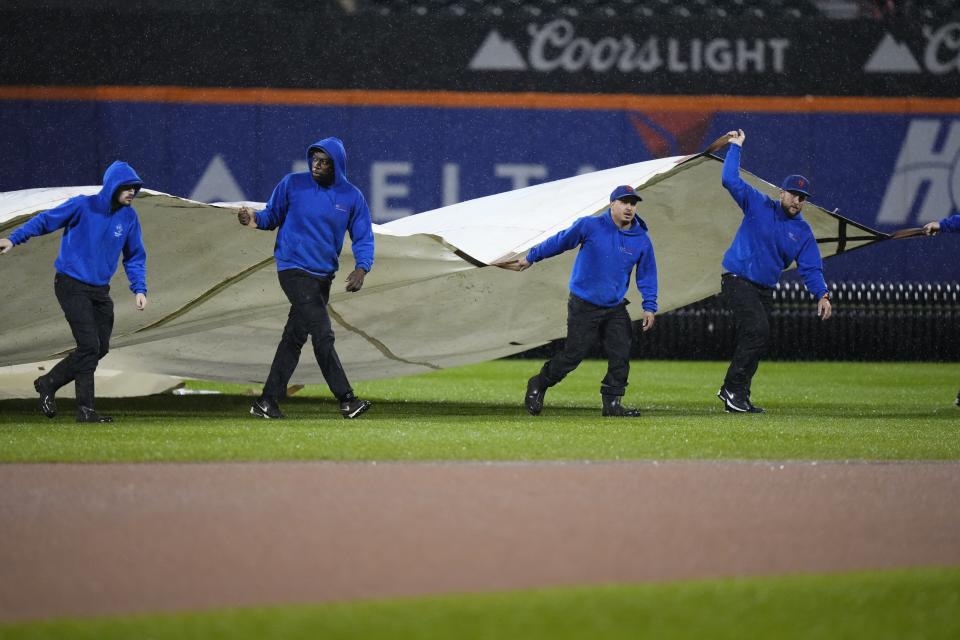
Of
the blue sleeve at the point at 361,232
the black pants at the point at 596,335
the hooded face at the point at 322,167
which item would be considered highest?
the hooded face at the point at 322,167

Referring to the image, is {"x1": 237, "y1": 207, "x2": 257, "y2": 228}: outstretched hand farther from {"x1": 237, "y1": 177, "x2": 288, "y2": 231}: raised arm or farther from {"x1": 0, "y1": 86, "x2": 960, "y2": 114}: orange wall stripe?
{"x1": 0, "y1": 86, "x2": 960, "y2": 114}: orange wall stripe

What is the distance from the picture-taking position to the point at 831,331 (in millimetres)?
19312

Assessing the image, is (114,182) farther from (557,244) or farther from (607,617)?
(607,617)

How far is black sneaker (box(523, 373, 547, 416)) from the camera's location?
1030cm

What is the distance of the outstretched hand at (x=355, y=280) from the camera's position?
9.02m

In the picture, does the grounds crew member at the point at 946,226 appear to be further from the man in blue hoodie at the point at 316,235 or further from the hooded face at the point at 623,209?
the man in blue hoodie at the point at 316,235

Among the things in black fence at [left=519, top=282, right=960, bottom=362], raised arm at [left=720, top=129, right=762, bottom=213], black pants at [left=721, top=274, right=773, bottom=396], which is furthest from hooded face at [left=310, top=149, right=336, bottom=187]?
black fence at [left=519, top=282, right=960, bottom=362]

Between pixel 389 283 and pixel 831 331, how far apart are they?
412 inches

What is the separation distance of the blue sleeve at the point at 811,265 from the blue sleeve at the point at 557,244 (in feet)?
5.97

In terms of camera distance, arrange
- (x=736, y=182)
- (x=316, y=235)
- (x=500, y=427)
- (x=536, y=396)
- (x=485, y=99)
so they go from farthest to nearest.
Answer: (x=485, y=99)
(x=536, y=396)
(x=736, y=182)
(x=316, y=235)
(x=500, y=427)

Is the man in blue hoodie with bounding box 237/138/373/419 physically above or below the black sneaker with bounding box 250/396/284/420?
above

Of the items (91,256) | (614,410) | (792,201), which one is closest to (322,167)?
(91,256)

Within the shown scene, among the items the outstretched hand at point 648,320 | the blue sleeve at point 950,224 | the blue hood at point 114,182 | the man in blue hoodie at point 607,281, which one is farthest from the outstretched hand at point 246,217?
the blue sleeve at point 950,224

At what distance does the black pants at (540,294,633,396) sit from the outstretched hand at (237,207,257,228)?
229 cm
